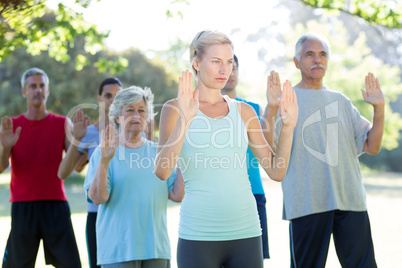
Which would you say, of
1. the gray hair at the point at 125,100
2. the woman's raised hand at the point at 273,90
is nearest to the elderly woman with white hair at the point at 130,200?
the gray hair at the point at 125,100

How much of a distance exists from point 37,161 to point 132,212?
179cm

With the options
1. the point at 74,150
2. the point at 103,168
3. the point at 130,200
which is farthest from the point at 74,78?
the point at 103,168

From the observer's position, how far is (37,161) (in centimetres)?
523

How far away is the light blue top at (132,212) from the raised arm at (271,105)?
2.64 ft

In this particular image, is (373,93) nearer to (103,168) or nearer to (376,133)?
(376,133)

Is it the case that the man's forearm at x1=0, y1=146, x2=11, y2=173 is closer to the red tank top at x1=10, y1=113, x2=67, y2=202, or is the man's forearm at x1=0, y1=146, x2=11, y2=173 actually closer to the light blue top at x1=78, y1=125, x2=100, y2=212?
the red tank top at x1=10, y1=113, x2=67, y2=202

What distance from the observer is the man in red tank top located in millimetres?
5156

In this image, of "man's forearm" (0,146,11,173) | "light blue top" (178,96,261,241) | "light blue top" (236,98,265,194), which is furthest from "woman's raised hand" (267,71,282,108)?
"man's forearm" (0,146,11,173)

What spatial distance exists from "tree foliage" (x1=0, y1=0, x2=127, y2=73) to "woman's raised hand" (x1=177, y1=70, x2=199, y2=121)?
5.65 feet

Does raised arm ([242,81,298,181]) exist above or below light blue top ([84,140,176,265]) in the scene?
above

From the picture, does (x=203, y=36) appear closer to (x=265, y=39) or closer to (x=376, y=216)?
(x=376, y=216)

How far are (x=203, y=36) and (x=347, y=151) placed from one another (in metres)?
2.07

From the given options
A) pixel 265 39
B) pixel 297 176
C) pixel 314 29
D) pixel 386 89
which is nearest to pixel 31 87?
pixel 297 176

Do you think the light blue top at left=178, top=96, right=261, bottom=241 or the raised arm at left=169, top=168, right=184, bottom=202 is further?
the raised arm at left=169, top=168, right=184, bottom=202
